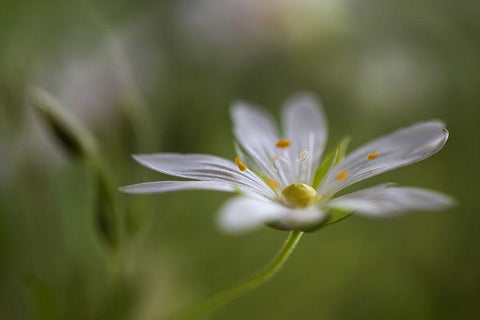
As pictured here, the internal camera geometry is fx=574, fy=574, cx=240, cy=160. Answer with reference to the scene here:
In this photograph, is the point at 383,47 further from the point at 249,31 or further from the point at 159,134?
the point at 159,134

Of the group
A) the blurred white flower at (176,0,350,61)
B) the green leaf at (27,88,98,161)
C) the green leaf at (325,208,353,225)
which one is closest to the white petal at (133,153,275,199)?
the green leaf at (325,208,353,225)

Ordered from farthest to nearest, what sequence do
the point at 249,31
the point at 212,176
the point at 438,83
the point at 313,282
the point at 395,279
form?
the point at 438,83, the point at 249,31, the point at 313,282, the point at 395,279, the point at 212,176

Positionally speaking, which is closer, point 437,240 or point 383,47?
point 437,240

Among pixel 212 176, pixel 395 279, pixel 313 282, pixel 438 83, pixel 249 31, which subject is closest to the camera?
pixel 212 176

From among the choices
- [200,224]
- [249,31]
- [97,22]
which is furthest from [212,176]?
[97,22]

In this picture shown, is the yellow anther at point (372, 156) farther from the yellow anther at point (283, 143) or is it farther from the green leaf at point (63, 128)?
the green leaf at point (63, 128)

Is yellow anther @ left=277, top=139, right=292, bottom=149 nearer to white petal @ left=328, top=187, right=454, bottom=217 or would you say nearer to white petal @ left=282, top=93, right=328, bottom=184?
white petal @ left=282, top=93, right=328, bottom=184

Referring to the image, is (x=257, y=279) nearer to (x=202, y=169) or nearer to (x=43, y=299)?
(x=202, y=169)
